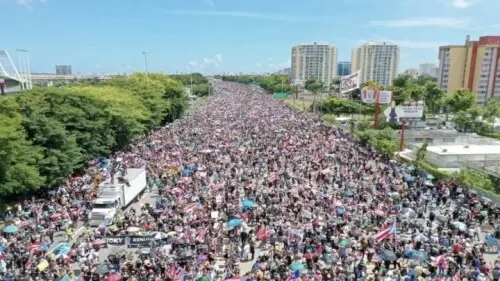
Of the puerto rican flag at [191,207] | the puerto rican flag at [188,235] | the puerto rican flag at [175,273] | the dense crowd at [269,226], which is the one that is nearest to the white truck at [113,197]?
the dense crowd at [269,226]

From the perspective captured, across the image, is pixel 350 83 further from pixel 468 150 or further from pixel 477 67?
pixel 477 67

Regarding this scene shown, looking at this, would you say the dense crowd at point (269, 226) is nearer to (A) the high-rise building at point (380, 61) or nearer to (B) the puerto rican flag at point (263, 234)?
(B) the puerto rican flag at point (263, 234)

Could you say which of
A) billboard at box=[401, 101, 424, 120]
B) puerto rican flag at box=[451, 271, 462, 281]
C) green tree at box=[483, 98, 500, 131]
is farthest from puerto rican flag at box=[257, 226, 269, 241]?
green tree at box=[483, 98, 500, 131]

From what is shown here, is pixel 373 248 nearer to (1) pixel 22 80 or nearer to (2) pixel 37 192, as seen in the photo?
(2) pixel 37 192


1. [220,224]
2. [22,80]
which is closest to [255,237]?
[220,224]

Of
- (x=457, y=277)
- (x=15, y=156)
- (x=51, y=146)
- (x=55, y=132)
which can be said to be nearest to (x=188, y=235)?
(x=457, y=277)

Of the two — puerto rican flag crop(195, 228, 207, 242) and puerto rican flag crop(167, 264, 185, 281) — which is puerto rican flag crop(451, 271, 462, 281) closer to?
puerto rican flag crop(167, 264, 185, 281)
